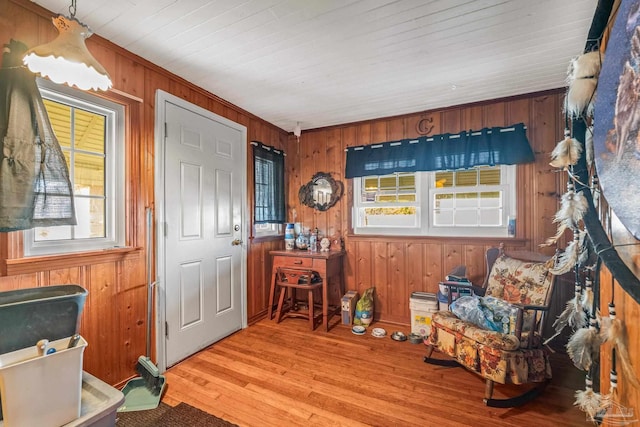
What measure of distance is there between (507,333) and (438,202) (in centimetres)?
151

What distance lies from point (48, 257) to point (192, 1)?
5.33 feet

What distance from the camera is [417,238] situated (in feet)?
9.94

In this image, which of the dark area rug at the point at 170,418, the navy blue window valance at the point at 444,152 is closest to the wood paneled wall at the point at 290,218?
the navy blue window valance at the point at 444,152

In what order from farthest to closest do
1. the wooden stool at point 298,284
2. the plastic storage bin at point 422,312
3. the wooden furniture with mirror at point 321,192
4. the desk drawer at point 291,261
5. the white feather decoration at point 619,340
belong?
the wooden furniture with mirror at point 321,192 → the desk drawer at point 291,261 → the wooden stool at point 298,284 → the plastic storage bin at point 422,312 → the white feather decoration at point 619,340

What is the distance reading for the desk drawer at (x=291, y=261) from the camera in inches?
119

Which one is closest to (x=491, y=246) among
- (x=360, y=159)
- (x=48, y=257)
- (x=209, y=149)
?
(x=360, y=159)

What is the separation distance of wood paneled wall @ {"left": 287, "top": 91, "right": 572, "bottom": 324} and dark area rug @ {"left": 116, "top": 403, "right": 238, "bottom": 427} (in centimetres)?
206

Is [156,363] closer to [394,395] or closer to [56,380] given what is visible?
[56,380]

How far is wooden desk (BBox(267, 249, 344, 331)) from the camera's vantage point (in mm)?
2926

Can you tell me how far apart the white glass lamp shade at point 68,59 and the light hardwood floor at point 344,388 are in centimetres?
196

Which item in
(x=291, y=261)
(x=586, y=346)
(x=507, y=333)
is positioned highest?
(x=586, y=346)

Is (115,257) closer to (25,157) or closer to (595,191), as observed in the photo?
(25,157)

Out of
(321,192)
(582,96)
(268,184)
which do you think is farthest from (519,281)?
(268,184)

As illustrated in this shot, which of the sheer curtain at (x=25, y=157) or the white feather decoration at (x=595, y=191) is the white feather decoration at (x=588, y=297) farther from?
the sheer curtain at (x=25, y=157)
